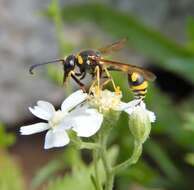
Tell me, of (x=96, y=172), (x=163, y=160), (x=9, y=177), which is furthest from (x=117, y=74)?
(x=96, y=172)

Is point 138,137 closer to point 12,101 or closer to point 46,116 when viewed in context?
point 46,116

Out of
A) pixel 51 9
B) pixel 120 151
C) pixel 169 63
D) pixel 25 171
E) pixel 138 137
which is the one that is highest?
pixel 138 137

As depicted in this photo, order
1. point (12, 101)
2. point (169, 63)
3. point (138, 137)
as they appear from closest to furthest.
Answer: point (138, 137) < point (169, 63) < point (12, 101)

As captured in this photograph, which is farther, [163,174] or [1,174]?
[163,174]

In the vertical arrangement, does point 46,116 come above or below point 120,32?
above

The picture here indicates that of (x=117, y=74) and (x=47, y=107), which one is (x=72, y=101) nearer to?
(x=47, y=107)

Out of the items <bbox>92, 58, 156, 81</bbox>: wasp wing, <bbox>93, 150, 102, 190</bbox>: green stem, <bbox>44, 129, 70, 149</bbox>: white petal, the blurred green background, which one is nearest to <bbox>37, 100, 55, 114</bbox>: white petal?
<bbox>44, 129, 70, 149</bbox>: white petal

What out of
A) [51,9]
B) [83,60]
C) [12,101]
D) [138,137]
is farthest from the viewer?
[12,101]

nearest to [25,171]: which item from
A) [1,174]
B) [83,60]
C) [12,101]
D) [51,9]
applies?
[12,101]
